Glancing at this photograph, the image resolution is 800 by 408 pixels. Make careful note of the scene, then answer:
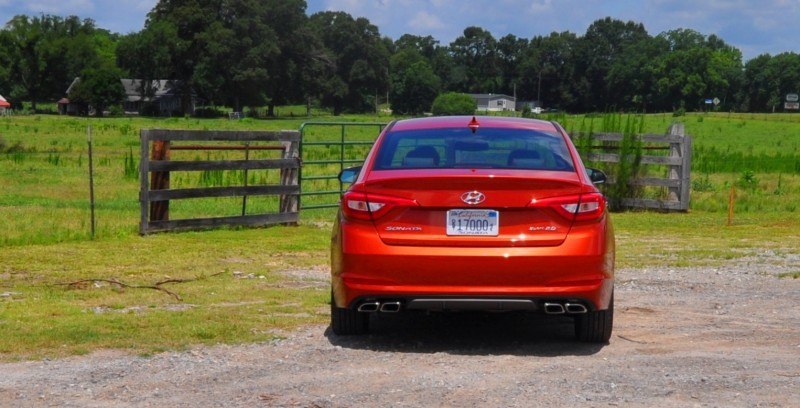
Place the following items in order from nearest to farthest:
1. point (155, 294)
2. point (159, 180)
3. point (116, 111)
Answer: point (155, 294)
point (159, 180)
point (116, 111)

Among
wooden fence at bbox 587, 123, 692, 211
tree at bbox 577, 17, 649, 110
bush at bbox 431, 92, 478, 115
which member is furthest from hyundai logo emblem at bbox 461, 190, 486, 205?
tree at bbox 577, 17, 649, 110

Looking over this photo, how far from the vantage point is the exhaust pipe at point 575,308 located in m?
7.22

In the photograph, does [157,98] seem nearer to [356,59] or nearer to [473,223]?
[356,59]

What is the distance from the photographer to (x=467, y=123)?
8281 mm

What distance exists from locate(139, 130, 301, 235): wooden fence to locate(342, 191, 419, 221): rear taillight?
7.30m

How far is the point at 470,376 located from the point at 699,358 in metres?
1.61

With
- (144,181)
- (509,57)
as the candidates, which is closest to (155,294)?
(144,181)

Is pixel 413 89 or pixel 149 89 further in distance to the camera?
pixel 413 89

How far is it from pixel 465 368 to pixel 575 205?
1.31 m

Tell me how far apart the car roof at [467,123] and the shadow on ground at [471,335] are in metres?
1.53

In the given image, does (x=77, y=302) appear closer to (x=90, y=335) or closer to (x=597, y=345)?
(x=90, y=335)

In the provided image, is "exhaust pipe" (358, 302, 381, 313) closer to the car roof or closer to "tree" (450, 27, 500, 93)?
the car roof

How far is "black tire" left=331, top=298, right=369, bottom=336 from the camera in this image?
7733mm

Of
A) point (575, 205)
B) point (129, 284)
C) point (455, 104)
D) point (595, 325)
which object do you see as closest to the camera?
point (575, 205)
